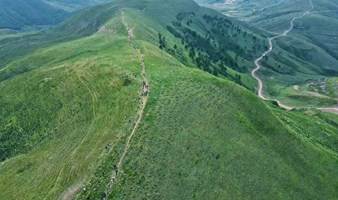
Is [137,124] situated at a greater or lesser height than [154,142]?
greater

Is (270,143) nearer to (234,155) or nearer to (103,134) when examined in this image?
(234,155)

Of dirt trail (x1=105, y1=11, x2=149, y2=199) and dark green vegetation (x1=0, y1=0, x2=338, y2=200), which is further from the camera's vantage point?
dark green vegetation (x1=0, y1=0, x2=338, y2=200)

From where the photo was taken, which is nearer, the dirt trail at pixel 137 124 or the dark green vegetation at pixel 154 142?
the dirt trail at pixel 137 124

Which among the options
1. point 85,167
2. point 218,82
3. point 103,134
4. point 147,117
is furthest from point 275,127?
point 85,167

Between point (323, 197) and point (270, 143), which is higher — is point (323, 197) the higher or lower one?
the lower one

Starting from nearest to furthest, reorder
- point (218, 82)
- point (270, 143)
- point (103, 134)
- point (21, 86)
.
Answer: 1. point (103, 134)
2. point (270, 143)
3. point (218, 82)
4. point (21, 86)

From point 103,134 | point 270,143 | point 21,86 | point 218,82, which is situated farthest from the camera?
point 21,86

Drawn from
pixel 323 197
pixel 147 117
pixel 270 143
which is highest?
pixel 147 117

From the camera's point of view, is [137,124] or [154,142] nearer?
[154,142]
